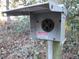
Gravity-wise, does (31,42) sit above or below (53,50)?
below

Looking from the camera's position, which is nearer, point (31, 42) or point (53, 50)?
point (53, 50)

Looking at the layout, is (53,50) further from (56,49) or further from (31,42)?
(31,42)

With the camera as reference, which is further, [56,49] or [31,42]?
[31,42]

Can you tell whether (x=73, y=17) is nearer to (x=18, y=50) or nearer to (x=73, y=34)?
(x=73, y=34)

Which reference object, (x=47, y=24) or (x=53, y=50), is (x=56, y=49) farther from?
(x=47, y=24)

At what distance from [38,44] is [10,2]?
3.48 m

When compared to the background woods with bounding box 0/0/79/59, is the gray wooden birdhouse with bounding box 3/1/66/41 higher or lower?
higher

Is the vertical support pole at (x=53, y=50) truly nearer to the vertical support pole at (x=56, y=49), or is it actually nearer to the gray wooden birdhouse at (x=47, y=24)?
the vertical support pole at (x=56, y=49)

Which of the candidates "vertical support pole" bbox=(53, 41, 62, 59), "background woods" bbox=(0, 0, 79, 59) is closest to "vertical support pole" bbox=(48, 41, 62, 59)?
"vertical support pole" bbox=(53, 41, 62, 59)

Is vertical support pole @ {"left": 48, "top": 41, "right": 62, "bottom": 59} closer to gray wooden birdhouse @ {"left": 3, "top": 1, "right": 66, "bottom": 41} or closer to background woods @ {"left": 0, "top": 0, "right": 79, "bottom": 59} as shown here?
gray wooden birdhouse @ {"left": 3, "top": 1, "right": 66, "bottom": 41}

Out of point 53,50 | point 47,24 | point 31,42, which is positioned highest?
point 47,24

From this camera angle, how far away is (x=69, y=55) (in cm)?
498

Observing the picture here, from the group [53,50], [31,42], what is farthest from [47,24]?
[31,42]

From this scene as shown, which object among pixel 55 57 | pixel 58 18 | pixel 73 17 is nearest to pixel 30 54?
pixel 73 17
